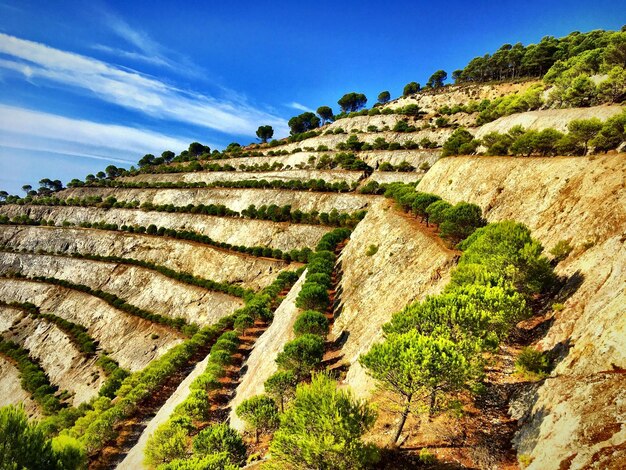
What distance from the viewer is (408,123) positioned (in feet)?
357

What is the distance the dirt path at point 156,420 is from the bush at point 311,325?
49.8ft

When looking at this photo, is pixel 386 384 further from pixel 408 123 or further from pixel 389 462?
pixel 408 123

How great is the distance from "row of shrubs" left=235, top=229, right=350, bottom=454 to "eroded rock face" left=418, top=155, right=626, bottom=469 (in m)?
14.1

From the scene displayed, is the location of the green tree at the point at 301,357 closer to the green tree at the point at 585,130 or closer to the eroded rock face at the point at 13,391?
the green tree at the point at 585,130

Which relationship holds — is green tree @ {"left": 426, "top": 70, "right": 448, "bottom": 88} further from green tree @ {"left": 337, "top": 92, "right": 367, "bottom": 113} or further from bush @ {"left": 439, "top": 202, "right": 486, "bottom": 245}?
bush @ {"left": 439, "top": 202, "right": 486, "bottom": 245}

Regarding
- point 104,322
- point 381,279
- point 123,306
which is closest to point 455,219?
point 381,279

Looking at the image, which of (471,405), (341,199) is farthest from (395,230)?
(341,199)

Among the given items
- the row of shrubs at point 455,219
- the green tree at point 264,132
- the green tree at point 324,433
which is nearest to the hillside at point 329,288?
the row of shrubs at point 455,219

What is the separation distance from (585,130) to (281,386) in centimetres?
3510

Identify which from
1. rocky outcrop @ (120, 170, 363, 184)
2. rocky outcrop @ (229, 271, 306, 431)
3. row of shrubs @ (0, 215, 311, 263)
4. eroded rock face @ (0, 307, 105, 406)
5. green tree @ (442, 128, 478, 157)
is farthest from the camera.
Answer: rocky outcrop @ (120, 170, 363, 184)

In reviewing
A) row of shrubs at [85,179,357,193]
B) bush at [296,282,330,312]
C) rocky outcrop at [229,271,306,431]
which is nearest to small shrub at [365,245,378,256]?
bush at [296,282,330,312]

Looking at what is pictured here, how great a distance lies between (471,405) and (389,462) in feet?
17.7

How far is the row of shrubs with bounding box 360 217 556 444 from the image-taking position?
1327 cm

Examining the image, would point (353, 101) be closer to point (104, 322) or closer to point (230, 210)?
point (230, 210)
